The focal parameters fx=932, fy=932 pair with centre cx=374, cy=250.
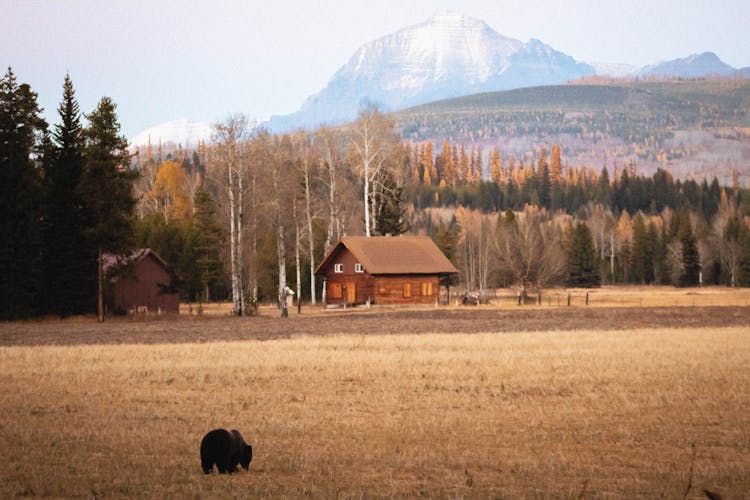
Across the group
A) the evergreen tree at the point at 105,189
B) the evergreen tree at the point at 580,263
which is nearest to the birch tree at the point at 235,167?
the evergreen tree at the point at 105,189

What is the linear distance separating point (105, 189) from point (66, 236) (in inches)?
153

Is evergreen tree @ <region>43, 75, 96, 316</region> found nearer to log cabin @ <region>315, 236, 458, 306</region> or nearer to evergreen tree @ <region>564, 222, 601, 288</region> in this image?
log cabin @ <region>315, 236, 458, 306</region>

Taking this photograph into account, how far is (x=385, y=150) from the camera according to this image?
7888 centimetres

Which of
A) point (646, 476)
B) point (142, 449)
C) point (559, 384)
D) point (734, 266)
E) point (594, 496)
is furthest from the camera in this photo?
point (734, 266)

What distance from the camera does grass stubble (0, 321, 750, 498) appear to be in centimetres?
1304

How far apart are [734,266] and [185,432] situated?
12898cm

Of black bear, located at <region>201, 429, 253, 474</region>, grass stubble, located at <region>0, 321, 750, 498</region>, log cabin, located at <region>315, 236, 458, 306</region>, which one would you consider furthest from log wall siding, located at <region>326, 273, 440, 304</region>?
black bear, located at <region>201, 429, 253, 474</region>

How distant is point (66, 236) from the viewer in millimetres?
57094

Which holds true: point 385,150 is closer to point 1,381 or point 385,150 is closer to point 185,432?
point 1,381

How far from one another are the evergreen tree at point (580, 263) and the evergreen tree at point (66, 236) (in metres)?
86.0

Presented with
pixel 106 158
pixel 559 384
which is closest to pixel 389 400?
pixel 559 384

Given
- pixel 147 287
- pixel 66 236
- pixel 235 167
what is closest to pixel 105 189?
pixel 66 236

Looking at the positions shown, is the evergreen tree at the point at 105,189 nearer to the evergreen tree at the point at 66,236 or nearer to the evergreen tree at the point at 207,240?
the evergreen tree at the point at 66,236

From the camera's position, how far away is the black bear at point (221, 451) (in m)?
13.4
